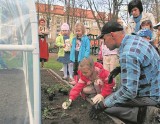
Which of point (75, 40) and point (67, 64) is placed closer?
point (75, 40)

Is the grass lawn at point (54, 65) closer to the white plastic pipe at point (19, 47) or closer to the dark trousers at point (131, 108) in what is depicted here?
the dark trousers at point (131, 108)

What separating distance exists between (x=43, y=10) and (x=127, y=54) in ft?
128

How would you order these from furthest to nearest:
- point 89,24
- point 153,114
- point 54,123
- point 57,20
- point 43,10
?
point 89,24 < point 57,20 < point 43,10 < point 54,123 < point 153,114

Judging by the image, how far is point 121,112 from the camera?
11.2 ft

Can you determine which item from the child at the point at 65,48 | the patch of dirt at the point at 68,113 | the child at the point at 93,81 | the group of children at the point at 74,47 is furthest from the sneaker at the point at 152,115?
the child at the point at 65,48

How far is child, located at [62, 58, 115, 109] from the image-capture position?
13.5ft

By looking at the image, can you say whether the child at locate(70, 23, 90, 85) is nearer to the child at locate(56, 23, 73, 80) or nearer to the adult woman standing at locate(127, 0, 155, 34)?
the child at locate(56, 23, 73, 80)

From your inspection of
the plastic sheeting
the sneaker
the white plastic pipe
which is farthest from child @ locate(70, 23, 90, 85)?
the white plastic pipe

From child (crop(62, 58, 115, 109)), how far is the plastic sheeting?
130 centimetres

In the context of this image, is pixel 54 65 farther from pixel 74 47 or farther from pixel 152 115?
pixel 152 115

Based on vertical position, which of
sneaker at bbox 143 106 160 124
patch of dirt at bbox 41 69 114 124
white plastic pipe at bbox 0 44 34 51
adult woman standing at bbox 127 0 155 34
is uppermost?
adult woman standing at bbox 127 0 155 34

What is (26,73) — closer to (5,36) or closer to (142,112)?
(5,36)

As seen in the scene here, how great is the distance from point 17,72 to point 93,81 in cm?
174

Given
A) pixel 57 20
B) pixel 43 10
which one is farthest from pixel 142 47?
pixel 57 20
